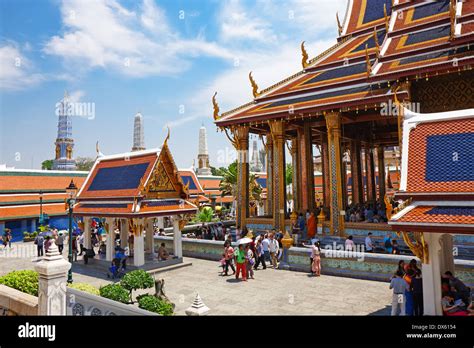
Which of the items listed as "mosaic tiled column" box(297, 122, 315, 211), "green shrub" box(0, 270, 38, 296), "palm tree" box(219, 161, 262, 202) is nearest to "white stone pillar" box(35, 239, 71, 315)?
"green shrub" box(0, 270, 38, 296)

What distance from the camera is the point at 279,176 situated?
73.8 feet

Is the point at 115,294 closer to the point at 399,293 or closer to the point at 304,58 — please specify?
the point at 399,293

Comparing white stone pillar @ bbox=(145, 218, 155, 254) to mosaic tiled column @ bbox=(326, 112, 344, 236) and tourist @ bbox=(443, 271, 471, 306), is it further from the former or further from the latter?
tourist @ bbox=(443, 271, 471, 306)

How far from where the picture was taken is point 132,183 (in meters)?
17.8

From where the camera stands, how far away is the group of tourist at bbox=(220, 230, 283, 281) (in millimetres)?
14758

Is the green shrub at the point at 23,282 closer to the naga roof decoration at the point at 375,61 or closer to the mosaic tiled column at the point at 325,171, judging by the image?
the naga roof decoration at the point at 375,61

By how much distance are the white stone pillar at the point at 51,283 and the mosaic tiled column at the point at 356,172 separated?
23.4 meters

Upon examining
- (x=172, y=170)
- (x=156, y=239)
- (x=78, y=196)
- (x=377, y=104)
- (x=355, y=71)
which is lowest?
(x=156, y=239)

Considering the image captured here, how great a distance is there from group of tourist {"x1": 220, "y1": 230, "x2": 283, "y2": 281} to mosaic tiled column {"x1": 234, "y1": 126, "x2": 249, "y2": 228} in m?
5.23

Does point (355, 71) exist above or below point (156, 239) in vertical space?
above

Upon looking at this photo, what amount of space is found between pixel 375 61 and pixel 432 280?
13935mm

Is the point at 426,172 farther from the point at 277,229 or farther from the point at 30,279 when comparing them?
the point at 277,229
